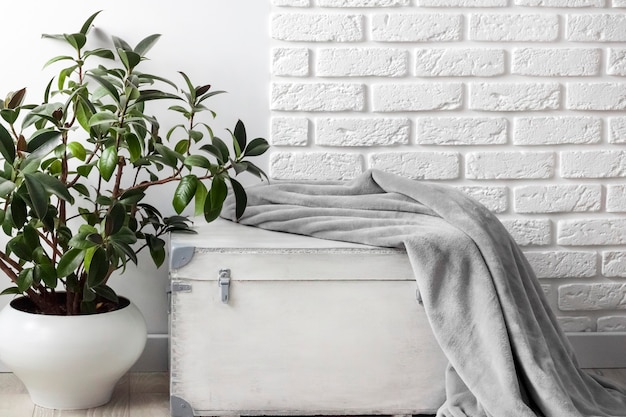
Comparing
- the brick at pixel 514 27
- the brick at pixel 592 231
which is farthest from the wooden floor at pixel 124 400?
the brick at pixel 514 27

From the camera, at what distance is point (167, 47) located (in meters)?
2.38

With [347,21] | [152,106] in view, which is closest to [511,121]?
[347,21]

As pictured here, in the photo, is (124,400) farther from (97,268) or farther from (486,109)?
(486,109)

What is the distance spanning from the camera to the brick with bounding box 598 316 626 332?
8.50 ft

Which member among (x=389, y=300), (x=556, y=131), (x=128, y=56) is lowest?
(x=389, y=300)

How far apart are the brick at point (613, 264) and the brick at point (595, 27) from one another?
2.01 ft

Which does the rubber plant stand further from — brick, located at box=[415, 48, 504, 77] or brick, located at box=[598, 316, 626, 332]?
brick, located at box=[598, 316, 626, 332]

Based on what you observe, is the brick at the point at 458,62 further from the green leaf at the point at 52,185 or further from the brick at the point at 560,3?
the green leaf at the point at 52,185

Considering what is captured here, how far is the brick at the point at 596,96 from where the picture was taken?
2.50m

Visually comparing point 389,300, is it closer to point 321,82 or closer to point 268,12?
point 321,82

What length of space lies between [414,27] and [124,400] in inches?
49.3

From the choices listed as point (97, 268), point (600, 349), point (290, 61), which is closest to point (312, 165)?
point (290, 61)

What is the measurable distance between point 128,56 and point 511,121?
1.08 meters

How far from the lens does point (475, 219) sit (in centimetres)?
202
